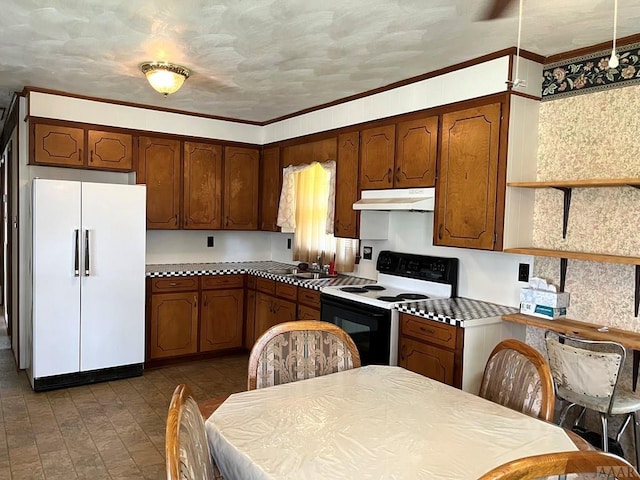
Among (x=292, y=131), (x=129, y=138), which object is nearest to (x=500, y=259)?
(x=292, y=131)

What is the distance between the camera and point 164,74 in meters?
3.15

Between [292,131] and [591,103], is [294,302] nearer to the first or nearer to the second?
[292,131]

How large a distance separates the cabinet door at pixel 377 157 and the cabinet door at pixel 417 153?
0.07m

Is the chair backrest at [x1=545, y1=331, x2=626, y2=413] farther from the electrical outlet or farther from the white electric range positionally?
the white electric range

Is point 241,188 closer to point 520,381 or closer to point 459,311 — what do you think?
point 459,311

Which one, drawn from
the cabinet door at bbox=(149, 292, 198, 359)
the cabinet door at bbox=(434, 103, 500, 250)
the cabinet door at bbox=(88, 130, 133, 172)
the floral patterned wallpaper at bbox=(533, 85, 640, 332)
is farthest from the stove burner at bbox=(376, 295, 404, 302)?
the cabinet door at bbox=(88, 130, 133, 172)

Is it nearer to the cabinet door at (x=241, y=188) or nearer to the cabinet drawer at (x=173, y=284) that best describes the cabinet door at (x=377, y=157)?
the cabinet door at (x=241, y=188)

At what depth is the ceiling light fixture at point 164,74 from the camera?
3.15m

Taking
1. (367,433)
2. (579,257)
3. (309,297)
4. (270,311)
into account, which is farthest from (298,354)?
(270,311)

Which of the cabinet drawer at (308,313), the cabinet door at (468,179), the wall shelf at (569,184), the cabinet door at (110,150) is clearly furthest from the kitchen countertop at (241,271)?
the wall shelf at (569,184)

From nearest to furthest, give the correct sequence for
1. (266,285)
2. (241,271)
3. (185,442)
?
(185,442) < (266,285) < (241,271)

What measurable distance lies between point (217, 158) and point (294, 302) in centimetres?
170

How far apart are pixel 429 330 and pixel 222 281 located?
8.07 ft

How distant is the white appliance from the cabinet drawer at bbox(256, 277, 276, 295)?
1104 millimetres
